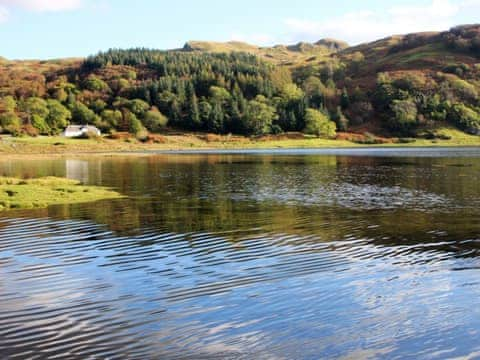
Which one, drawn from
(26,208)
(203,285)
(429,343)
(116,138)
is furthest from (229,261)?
(116,138)

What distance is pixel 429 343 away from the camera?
13.2m

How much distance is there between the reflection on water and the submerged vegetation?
264cm

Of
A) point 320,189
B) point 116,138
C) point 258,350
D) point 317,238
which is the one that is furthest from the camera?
point 116,138

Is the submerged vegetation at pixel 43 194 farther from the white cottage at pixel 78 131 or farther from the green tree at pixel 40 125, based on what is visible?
the green tree at pixel 40 125

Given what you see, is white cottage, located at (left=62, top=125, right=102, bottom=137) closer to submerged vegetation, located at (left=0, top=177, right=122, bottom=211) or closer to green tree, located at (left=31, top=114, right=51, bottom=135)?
green tree, located at (left=31, top=114, right=51, bottom=135)

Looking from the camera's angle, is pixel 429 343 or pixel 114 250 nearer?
pixel 429 343

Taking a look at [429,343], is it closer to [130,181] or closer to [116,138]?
[130,181]

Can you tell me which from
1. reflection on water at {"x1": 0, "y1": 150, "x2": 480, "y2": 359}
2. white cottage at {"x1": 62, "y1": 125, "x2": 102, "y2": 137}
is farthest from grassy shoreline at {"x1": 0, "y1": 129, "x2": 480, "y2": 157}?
reflection on water at {"x1": 0, "y1": 150, "x2": 480, "y2": 359}

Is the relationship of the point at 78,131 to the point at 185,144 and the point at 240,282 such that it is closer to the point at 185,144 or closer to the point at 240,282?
the point at 185,144

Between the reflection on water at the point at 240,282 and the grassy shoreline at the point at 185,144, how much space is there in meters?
119

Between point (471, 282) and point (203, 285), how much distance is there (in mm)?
8674

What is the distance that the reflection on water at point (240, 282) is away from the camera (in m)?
13.3

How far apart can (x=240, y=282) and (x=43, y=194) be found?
28.6 metres

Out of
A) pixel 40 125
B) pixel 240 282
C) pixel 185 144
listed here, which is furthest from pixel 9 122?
pixel 240 282
